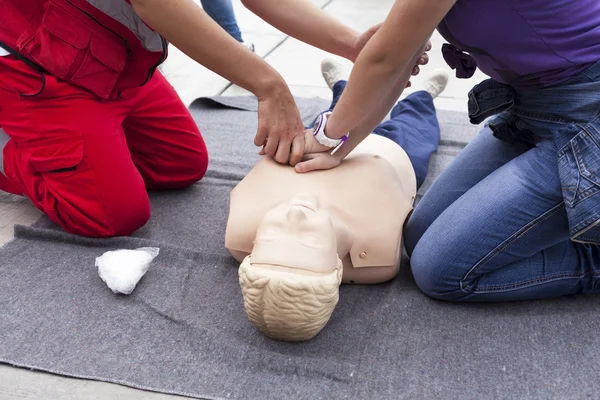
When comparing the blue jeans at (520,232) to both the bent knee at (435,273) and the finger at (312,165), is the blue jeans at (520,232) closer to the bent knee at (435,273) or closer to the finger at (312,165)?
the bent knee at (435,273)

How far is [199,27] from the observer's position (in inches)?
58.1

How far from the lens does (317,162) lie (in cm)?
157

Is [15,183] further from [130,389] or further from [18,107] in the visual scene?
[130,389]

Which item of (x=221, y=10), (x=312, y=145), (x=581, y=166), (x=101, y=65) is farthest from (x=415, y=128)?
(x=221, y=10)

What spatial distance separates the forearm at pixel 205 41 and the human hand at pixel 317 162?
0.20 m

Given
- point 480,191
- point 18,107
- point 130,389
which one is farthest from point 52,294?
point 480,191

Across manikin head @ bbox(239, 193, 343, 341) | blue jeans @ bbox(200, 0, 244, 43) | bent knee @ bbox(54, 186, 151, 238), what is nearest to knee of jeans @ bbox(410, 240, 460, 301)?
manikin head @ bbox(239, 193, 343, 341)

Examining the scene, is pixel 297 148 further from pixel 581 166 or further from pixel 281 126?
pixel 581 166

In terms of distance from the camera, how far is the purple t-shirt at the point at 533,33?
4.22 ft

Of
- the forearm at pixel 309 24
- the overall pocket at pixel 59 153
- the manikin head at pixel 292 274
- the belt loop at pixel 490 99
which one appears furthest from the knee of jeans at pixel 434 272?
the overall pocket at pixel 59 153

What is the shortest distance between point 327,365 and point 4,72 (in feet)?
3.82

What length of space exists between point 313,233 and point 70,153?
2.57ft

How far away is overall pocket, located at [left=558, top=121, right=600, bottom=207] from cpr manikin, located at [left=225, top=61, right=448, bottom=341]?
0.40 m

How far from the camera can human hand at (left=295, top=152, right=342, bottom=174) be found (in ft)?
5.15
